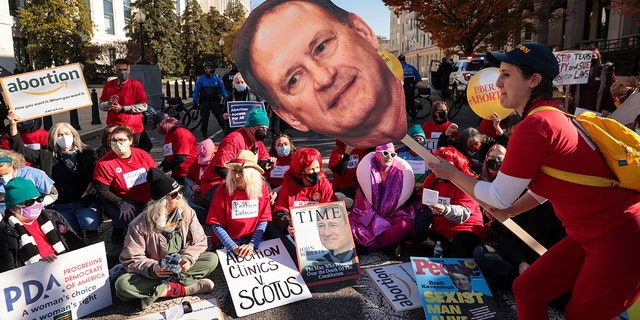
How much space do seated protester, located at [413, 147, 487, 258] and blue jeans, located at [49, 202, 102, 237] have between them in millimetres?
3245

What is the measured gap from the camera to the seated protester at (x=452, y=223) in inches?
152

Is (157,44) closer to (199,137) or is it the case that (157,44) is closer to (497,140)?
(199,137)

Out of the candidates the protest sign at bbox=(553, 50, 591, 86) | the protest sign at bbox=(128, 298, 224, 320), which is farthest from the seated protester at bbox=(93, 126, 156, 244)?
the protest sign at bbox=(553, 50, 591, 86)

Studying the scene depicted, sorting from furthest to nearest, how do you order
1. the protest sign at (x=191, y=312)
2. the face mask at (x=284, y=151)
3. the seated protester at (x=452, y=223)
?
the face mask at (x=284, y=151), the seated protester at (x=452, y=223), the protest sign at (x=191, y=312)

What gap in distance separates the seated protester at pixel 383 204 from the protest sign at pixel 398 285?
38 centimetres

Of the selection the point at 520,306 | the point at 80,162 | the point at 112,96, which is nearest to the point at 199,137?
the point at 112,96

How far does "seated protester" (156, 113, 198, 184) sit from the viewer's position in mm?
5695

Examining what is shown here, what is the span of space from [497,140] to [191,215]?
4144 mm

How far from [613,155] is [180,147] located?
484 cm

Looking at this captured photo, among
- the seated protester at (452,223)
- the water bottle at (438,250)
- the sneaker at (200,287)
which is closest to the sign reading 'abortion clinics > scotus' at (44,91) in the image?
the sneaker at (200,287)

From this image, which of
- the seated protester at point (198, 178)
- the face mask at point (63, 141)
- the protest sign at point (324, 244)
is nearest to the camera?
the protest sign at point (324, 244)

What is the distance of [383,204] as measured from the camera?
14.4ft

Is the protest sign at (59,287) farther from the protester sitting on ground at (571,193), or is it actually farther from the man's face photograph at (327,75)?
the protester sitting on ground at (571,193)

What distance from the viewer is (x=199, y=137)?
1126cm
